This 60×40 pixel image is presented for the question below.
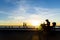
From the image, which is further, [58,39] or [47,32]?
[47,32]

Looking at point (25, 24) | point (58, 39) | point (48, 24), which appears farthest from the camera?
point (25, 24)

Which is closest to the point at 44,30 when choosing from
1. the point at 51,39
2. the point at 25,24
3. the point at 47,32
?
the point at 47,32

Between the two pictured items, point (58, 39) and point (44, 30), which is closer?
point (58, 39)

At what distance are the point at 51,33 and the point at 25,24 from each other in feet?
63.3

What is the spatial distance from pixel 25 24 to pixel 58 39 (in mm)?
24467

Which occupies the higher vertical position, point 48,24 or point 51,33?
point 48,24

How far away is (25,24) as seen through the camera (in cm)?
4444

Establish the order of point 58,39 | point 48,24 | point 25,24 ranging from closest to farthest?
point 58,39 < point 48,24 < point 25,24

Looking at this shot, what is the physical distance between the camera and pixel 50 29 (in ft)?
82.1

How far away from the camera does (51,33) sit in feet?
84.8

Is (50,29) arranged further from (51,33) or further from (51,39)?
(51,39)

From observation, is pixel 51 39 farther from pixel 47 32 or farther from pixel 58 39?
pixel 47 32

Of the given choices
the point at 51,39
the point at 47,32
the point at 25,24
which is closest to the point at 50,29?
the point at 47,32

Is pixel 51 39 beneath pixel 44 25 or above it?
beneath
